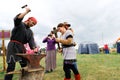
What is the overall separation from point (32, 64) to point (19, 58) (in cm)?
63

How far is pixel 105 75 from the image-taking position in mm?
10805

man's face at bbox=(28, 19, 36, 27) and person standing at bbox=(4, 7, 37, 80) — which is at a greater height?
man's face at bbox=(28, 19, 36, 27)

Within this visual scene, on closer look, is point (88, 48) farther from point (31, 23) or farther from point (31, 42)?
point (31, 23)

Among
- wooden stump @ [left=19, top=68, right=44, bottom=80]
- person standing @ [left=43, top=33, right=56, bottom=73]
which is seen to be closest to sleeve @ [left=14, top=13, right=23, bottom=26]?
wooden stump @ [left=19, top=68, right=44, bottom=80]

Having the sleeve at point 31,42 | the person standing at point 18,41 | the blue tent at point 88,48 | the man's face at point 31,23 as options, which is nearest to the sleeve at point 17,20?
the person standing at point 18,41

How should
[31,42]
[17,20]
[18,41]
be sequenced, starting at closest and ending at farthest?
[17,20], [18,41], [31,42]

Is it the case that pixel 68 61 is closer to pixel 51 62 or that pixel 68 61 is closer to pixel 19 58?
pixel 19 58

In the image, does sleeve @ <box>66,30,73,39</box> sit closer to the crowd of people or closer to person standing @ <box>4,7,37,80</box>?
the crowd of people

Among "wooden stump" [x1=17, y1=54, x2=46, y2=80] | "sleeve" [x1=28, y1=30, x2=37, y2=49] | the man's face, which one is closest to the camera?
"wooden stump" [x1=17, y1=54, x2=46, y2=80]

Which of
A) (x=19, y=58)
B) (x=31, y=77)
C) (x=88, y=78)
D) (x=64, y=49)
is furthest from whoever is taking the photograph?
Answer: (x=88, y=78)

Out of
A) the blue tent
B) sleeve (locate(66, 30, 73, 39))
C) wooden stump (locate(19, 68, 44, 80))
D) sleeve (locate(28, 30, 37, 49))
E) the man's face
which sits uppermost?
the blue tent

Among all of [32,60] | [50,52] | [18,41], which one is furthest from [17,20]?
[50,52]

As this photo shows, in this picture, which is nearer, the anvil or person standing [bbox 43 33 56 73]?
the anvil

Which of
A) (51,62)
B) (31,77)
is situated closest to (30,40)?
(31,77)
